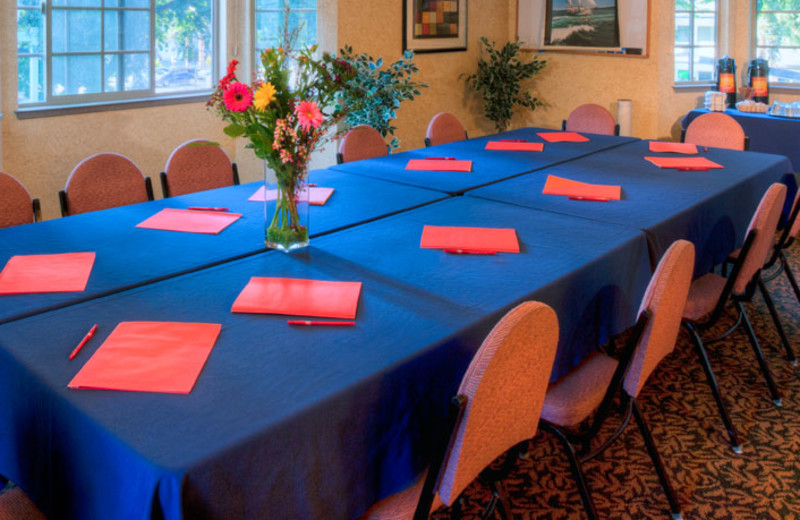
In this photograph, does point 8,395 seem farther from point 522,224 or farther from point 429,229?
point 522,224

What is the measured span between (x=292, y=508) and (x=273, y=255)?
3.63 ft

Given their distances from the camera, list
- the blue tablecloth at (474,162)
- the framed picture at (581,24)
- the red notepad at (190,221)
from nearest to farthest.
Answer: the red notepad at (190,221) < the blue tablecloth at (474,162) < the framed picture at (581,24)

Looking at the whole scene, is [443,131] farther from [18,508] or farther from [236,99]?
[18,508]

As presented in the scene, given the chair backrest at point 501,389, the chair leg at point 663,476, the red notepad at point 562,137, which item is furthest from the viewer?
the red notepad at point 562,137

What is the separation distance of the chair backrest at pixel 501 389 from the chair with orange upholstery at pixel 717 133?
381 centimetres

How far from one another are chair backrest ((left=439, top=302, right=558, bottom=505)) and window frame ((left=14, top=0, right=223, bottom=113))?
409cm

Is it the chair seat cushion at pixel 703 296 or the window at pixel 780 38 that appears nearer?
the chair seat cushion at pixel 703 296

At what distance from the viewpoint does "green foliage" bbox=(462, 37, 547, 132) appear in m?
6.93

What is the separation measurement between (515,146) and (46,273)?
120 inches

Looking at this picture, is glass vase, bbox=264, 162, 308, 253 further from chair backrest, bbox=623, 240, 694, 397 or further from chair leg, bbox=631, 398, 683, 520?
chair leg, bbox=631, 398, 683, 520

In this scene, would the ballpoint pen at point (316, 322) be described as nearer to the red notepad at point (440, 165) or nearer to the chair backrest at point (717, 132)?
the red notepad at point (440, 165)

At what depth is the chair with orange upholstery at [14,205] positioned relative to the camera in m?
3.02

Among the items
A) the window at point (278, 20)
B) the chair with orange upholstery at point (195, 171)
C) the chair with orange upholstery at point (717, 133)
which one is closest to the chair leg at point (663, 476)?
the chair with orange upholstery at point (195, 171)

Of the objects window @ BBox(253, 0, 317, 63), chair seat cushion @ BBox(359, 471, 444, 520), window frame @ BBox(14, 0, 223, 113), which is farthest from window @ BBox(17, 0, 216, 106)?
chair seat cushion @ BBox(359, 471, 444, 520)
